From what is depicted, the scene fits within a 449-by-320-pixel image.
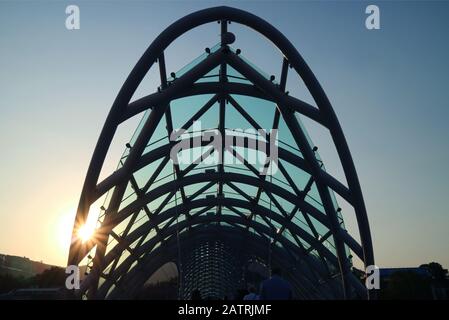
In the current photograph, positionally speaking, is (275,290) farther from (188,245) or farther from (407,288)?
(407,288)

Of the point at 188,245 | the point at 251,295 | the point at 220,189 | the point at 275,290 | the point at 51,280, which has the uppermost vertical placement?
the point at 220,189

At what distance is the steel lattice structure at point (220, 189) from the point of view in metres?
19.1

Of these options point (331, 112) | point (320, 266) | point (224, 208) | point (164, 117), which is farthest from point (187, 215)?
point (331, 112)

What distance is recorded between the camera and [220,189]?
34.0 metres

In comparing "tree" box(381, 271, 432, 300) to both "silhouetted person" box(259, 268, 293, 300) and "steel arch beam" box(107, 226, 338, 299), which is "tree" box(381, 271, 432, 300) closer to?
"steel arch beam" box(107, 226, 338, 299)

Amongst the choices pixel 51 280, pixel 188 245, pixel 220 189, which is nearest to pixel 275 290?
pixel 220 189

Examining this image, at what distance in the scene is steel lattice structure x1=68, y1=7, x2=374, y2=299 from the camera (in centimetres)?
1914

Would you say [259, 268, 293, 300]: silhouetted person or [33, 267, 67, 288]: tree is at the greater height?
[33, 267, 67, 288]: tree

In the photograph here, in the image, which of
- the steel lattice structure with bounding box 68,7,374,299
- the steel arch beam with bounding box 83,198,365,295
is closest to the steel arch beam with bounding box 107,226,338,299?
the steel lattice structure with bounding box 68,7,374,299

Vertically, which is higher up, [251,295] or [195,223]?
[195,223]

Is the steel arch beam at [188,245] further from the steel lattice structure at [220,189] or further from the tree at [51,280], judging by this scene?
the tree at [51,280]

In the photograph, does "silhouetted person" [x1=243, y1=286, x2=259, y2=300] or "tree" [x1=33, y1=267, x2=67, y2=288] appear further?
"tree" [x1=33, y1=267, x2=67, y2=288]

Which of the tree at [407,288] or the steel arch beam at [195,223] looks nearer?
the steel arch beam at [195,223]

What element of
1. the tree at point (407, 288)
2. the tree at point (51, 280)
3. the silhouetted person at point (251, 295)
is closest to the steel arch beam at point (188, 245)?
the silhouetted person at point (251, 295)
